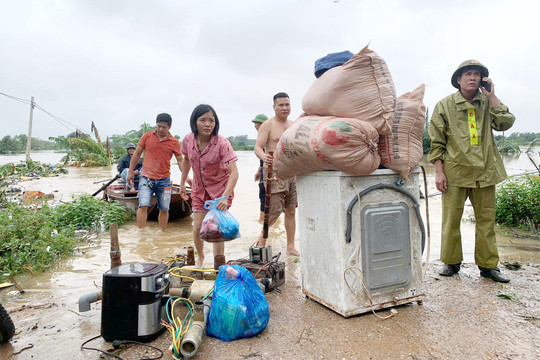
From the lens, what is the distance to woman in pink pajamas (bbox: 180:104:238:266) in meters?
3.59

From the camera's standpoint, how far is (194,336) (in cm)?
210

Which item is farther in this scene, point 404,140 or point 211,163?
point 211,163

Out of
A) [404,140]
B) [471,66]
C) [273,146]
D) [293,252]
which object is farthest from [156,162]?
[471,66]

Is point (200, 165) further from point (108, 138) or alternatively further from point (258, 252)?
point (108, 138)

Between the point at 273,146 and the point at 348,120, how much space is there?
211 cm

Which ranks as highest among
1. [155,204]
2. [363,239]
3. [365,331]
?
[155,204]

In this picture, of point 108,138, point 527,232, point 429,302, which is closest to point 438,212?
point 527,232

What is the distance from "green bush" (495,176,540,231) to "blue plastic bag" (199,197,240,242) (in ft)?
16.8

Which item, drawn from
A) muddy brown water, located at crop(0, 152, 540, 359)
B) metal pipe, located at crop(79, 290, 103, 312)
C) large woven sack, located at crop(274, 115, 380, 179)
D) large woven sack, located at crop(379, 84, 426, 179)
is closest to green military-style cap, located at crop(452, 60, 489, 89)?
large woven sack, located at crop(379, 84, 426, 179)

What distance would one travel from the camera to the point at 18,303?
3.20 metres

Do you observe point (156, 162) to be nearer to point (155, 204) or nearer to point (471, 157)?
point (155, 204)

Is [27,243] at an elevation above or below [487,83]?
below

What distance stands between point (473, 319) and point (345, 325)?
37.1 inches

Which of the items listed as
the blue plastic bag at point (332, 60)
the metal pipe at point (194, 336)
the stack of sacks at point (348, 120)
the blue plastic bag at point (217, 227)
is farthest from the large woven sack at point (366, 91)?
the metal pipe at point (194, 336)
